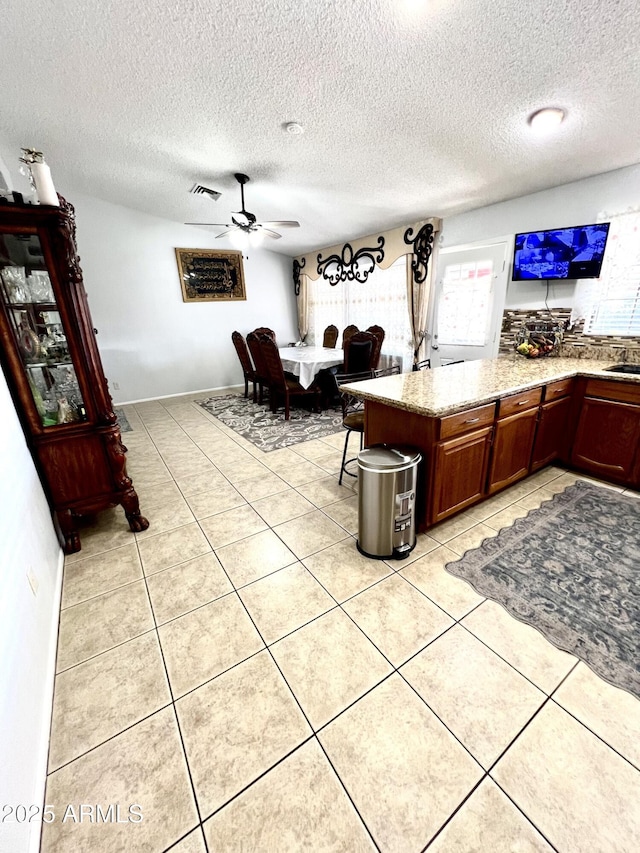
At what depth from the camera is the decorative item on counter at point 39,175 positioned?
1693mm

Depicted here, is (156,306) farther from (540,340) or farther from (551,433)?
(551,433)

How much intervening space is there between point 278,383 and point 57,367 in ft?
8.75

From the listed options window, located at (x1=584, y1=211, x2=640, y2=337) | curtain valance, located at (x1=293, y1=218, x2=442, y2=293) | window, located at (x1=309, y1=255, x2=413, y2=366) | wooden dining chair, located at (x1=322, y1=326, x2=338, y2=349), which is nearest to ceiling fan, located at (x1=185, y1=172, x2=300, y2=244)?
→ curtain valance, located at (x1=293, y1=218, x2=442, y2=293)

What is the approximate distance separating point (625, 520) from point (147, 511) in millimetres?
3294

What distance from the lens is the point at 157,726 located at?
47.4 inches

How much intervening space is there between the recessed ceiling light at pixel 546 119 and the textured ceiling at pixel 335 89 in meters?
0.07

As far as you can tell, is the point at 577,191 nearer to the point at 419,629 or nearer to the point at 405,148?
the point at 405,148

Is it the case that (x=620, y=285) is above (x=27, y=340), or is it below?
above

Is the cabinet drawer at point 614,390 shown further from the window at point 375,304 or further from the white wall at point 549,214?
the window at point 375,304

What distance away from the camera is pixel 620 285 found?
2.87 m

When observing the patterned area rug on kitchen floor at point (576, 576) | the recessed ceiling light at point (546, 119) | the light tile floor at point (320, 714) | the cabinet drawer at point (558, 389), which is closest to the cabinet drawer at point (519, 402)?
the cabinet drawer at point (558, 389)

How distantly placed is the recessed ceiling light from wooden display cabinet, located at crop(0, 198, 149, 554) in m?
2.90

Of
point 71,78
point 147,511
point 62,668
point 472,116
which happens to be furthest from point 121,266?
point 62,668

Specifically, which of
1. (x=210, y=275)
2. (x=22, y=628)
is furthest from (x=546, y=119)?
(x=210, y=275)
